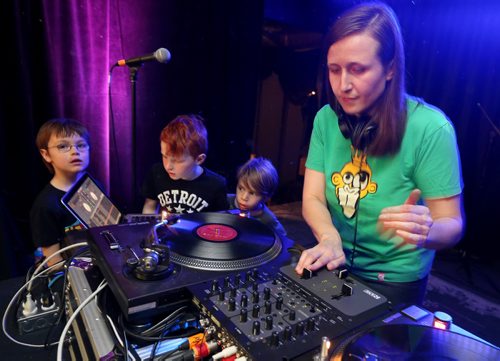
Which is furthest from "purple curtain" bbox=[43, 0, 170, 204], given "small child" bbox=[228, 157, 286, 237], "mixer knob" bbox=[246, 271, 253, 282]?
"mixer knob" bbox=[246, 271, 253, 282]

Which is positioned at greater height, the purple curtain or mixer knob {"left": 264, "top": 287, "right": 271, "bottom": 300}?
the purple curtain

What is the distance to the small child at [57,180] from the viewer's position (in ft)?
5.14

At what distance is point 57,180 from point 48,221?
22cm

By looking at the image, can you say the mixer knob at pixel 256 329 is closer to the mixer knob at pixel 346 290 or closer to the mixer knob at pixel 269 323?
the mixer knob at pixel 269 323

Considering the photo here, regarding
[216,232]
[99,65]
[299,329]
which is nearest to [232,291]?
[299,329]

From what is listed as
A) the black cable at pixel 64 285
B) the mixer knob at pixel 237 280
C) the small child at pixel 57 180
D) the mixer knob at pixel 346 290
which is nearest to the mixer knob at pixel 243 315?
the mixer knob at pixel 237 280

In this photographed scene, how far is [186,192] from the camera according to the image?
178 cm

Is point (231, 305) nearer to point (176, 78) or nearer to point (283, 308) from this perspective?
point (283, 308)

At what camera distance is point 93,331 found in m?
0.60

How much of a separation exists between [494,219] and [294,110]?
2.61 metres

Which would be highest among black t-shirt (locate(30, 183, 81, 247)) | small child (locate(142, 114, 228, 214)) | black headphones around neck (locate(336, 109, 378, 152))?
black headphones around neck (locate(336, 109, 378, 152))

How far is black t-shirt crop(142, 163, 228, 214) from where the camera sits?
1754 mm

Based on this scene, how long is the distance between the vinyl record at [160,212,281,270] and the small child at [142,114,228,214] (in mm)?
733

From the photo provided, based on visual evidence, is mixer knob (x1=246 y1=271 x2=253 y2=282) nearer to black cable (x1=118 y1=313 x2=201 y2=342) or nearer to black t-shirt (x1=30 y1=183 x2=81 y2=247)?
black cable (x1=118 y1=313 x2=201 y2=342)
